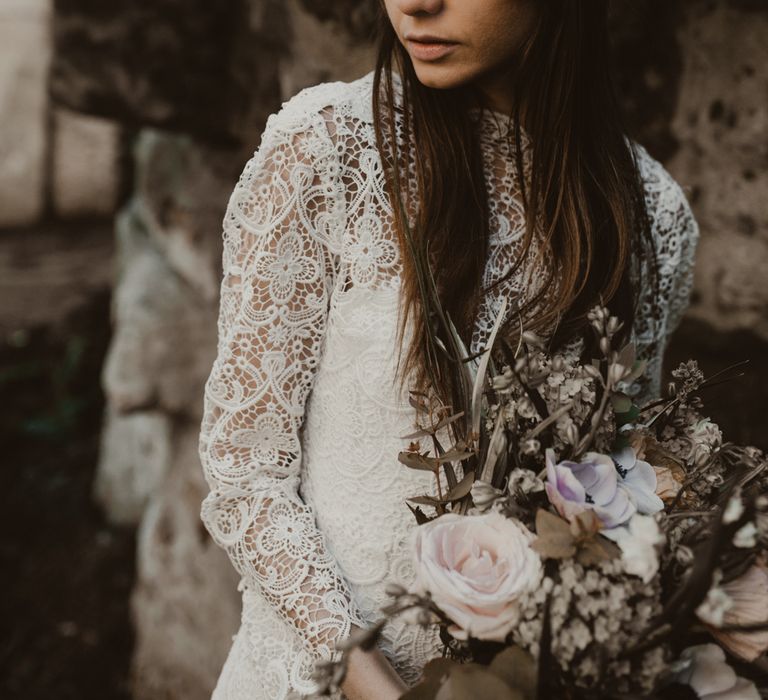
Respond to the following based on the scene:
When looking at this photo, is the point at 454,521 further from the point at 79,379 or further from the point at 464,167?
the point at 79,379

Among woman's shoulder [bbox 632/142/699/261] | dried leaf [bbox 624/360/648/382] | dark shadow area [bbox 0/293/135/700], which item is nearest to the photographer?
dried leaf [bbox 624/360/648/382]

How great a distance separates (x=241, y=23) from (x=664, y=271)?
1889 mm

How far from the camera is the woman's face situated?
4.66 ft

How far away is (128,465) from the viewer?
4.46 m

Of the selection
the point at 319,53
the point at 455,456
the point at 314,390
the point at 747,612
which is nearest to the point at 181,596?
the point at 319,53

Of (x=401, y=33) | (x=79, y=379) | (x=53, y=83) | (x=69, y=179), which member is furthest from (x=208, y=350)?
(x=69, y=179)

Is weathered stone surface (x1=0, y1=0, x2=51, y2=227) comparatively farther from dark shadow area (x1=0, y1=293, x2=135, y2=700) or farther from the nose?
the nose

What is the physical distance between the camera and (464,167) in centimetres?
163

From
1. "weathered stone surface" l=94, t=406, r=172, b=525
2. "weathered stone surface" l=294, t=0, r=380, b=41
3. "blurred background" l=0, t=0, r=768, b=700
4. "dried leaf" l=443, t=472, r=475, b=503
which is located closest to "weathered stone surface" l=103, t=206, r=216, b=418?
"blurred background" l=0, t=0, r=768, b=700

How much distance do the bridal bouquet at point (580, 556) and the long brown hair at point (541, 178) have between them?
29cm

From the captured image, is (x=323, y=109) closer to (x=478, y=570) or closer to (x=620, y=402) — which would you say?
(x=620, y=402)

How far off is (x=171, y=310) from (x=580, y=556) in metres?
2.95

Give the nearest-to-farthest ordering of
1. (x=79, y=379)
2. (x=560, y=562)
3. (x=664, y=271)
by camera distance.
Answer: (x=560, y=562) < (x=664, y=271) < (x=79, y=379)

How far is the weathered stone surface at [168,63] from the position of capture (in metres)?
3.02
